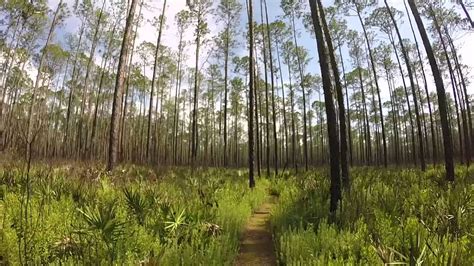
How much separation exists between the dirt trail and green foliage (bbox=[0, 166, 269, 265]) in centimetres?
27

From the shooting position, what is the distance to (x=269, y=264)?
5.58 metres

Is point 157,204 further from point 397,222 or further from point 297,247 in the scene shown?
point 397,222

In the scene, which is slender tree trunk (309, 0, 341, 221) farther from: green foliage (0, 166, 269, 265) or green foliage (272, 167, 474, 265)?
green foliage (0, 166, 269, 265)

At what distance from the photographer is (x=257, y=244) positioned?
22.3 feet

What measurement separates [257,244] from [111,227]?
11.5 ft

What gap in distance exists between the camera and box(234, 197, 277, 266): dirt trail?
5758 mm

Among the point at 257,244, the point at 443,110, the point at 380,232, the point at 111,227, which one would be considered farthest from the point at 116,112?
the point at 443,110

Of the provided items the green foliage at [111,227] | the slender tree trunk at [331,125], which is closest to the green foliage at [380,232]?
the slender tree trunk at [331,125]

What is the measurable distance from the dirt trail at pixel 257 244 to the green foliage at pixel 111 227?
272mm

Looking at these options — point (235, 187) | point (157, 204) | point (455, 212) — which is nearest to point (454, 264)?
point (455, 212)

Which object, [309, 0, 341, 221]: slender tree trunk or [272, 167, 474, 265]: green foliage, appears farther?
[309, 0, 341, 221]: slender tree trunk

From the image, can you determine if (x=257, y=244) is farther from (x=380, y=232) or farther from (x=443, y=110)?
(x=443, y=110)

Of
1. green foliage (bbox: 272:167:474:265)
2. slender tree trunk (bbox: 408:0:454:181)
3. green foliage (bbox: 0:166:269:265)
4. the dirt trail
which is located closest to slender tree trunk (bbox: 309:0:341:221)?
green foliage (bbox: 272:167:474:265)

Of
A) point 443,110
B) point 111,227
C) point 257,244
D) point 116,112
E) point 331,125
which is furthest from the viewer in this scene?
point 116,112
